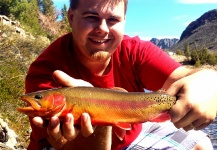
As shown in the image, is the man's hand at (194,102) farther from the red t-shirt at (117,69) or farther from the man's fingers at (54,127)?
the man's fingers at (54,127)

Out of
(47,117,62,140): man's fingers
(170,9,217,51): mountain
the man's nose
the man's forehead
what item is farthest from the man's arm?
(170,9,217,51): mountain

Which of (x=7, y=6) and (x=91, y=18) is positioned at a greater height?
(x=91, y=18)

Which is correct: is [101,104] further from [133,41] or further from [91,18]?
[133,41]

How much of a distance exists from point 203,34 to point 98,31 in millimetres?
90550

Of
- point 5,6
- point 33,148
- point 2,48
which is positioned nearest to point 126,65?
point 33,148

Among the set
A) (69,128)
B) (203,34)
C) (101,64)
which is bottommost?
(203,34)

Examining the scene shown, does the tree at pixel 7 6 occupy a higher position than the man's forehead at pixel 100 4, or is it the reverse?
the man's forehead at pixel 100 4

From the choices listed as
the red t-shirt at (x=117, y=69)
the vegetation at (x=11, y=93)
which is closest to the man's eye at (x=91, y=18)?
the red t-shirt at (x=117, y=69)

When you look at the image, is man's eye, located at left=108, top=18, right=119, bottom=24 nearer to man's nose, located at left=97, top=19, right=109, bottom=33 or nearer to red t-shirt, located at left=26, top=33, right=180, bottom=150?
man's nose, located at left=97, top=19, right=109, bottom=33

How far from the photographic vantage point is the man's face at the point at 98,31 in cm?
375

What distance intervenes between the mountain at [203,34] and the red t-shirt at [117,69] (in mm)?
60956

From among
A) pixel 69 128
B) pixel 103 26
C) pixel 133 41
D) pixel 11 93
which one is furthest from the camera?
pixel 11 93

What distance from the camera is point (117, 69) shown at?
395 cm

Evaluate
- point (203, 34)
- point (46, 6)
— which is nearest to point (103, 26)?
point (46, 6)
